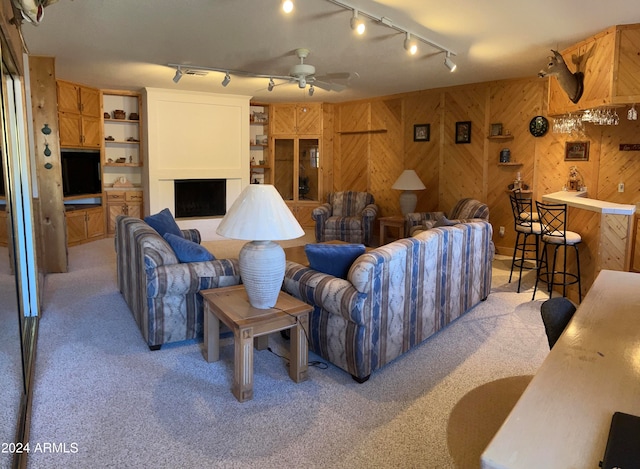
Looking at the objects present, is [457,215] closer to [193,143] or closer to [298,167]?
[298,167]

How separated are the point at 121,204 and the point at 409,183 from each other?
4949mm

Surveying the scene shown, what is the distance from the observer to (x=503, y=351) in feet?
11.8

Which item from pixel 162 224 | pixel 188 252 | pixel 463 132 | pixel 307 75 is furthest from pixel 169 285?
pixel 463 132

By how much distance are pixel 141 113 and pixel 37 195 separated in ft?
10.5

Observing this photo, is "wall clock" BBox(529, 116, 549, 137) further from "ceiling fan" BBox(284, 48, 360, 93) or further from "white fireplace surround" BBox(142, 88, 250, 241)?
"white fireplace surround" BBox(142, 88, 250, 241)

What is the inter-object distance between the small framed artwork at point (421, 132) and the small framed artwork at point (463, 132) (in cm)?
53

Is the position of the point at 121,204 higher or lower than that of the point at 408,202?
lower

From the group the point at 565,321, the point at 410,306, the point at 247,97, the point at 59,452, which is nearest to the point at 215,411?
the point at 59,452

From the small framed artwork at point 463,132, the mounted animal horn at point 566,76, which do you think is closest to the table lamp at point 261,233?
the mounted animal horn at point 566,76

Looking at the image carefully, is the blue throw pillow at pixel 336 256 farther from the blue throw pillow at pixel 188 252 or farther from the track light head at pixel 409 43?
the track light head at pixel 409 43

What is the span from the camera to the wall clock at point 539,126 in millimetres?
6508

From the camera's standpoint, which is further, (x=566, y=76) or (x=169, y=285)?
(x=566, y=76)

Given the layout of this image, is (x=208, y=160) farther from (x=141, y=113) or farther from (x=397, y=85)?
(x=397, y=85)

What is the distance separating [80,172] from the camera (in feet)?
25.3
